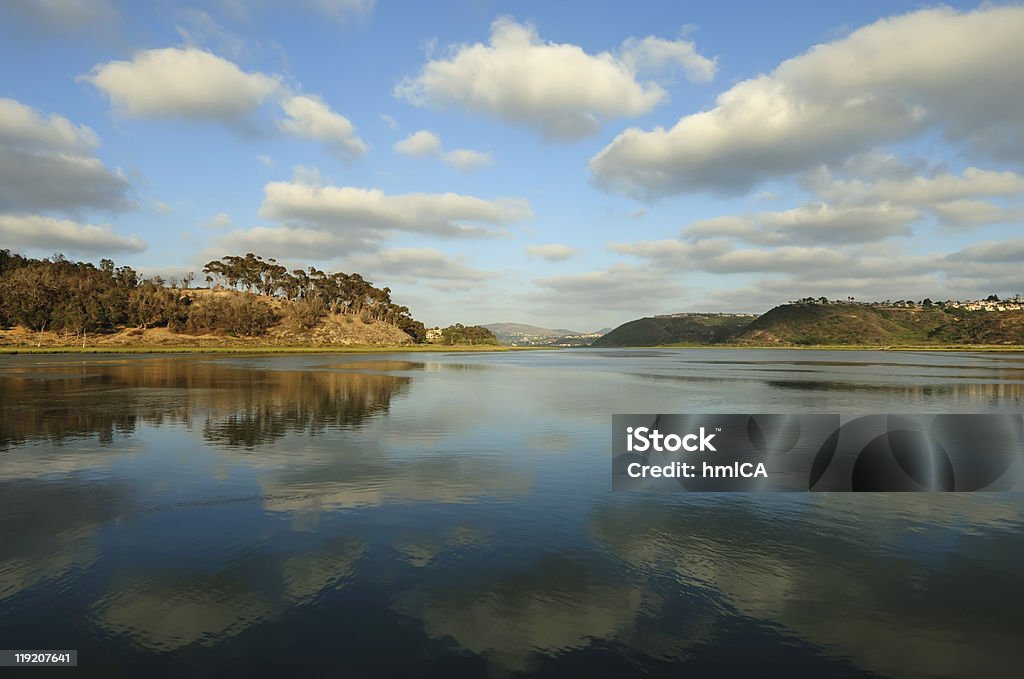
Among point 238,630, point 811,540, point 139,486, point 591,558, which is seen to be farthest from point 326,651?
point 139,486

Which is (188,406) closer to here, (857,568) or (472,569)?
(472,569)

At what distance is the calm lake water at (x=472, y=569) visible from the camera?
8914 millimetres

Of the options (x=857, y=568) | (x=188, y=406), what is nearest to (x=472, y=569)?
(x=857, y=568)

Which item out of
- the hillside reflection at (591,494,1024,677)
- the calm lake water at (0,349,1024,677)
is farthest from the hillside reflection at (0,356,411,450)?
the hillside reflection at (591,494,1024,677)

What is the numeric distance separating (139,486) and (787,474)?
2457 centimetres

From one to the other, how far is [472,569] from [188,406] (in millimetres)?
36738

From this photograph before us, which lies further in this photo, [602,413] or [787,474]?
[602,413]

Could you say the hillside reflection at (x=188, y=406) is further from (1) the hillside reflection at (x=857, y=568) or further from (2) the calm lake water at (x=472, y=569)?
(1) the hillside reflection at (x=857, y=568)

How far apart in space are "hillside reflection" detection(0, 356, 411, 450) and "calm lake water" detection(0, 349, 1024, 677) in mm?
4687

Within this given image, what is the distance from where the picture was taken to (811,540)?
1427cm

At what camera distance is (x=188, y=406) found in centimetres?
4031

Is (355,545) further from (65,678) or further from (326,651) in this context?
(65,678)

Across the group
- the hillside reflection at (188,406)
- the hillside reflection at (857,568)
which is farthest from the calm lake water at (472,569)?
the hillside reflection at (188,406)

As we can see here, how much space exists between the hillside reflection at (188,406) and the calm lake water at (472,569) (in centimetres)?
469
